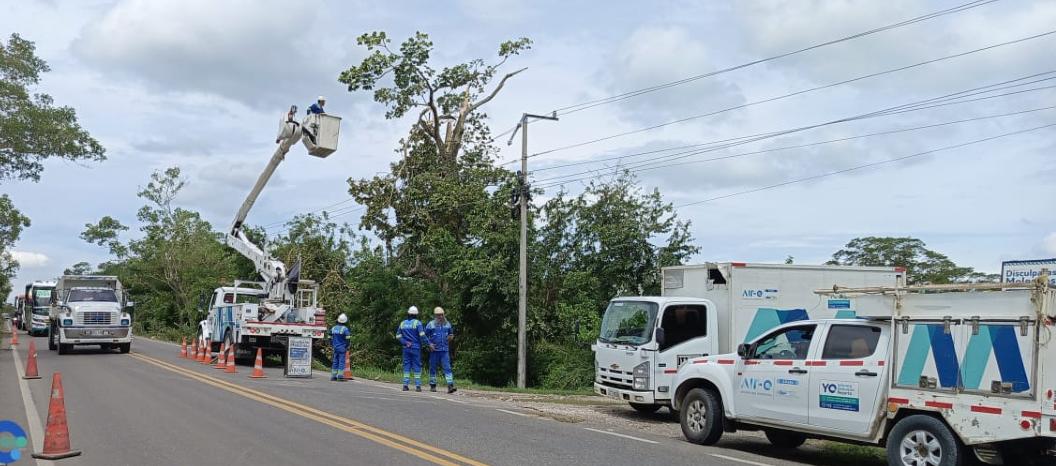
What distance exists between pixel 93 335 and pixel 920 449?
26.4 metres

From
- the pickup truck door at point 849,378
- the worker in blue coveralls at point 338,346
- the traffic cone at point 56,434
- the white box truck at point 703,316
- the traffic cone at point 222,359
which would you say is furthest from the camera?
the traffic cone at point 222,359

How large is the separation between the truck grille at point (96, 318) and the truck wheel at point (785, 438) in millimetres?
23865

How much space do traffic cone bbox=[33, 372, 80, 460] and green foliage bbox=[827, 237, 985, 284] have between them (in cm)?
3160

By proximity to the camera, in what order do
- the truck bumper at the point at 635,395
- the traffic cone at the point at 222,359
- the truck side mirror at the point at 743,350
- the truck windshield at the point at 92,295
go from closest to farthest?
1. the truck side mirror at the point at 743,350
2. the truck bumper at the point at 635,395
3. the traffic cone at the point at 222,359
4. the truck windshield at the point at 92,295

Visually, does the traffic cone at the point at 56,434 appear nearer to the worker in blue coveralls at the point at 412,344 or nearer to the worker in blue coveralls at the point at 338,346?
the worker in blue coveralls at the point at 412,344

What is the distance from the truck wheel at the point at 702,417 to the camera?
1098cm

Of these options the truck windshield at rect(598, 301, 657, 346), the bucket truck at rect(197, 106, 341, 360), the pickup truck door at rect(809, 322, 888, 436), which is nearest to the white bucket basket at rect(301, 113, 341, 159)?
the bucket truck at rect(197, 106, 341, 360)

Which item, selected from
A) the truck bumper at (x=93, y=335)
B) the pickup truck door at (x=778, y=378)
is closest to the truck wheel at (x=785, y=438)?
the pickup truck door at (x=778, y=378)

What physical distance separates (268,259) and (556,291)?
31.1ft

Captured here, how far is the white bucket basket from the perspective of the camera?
73.5 ft

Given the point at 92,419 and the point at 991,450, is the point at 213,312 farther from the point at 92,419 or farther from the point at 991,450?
the point at 991,450

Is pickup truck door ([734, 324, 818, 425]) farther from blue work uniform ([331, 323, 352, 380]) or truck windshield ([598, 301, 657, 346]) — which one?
blue work uniform ([331, 323, 352, 380])

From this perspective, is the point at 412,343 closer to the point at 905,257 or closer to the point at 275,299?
the point at 275,299

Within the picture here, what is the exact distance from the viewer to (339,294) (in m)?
36.5
